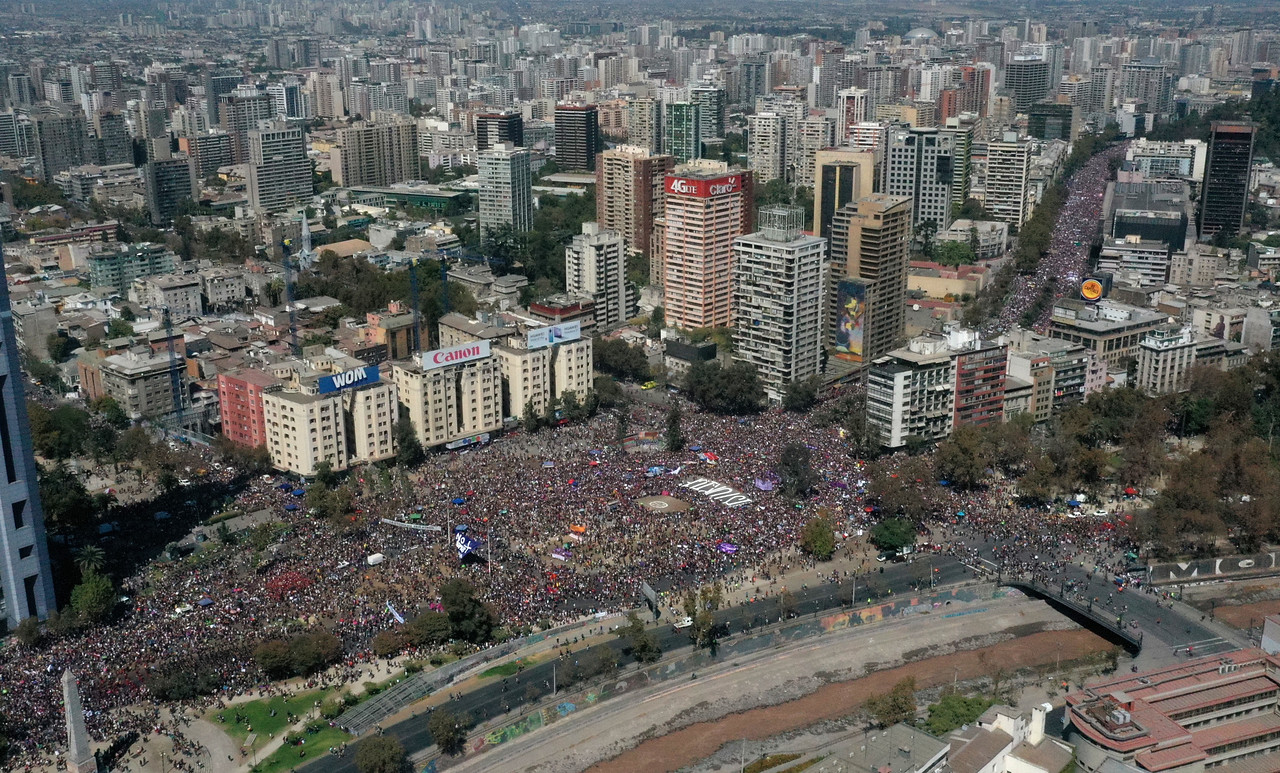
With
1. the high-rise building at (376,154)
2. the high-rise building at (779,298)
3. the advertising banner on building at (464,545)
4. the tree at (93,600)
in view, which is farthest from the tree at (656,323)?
the high-rise building at (376,154)

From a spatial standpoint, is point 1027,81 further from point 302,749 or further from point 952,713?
point 302,749

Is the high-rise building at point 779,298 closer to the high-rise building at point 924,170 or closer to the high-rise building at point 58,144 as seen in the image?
the high-rise building at point 924,170

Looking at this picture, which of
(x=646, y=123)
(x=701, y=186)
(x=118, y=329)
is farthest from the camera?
(x=646, y=123)

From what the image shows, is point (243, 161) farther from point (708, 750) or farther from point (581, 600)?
point (708, 750)

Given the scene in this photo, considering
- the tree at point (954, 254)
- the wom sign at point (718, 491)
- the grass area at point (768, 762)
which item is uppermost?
the tree at point (954, 254)

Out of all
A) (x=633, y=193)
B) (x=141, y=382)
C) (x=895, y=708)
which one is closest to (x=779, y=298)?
(x=141, y=382)

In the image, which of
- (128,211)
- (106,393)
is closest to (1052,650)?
(106,393)
